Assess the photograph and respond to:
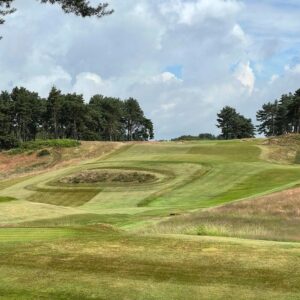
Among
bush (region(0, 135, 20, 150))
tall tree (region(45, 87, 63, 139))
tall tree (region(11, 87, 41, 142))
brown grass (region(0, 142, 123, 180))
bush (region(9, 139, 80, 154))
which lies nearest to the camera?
brown grass (region(0, 142, 123, 180))

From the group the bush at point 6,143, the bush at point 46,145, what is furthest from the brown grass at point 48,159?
the bush at point 6,143

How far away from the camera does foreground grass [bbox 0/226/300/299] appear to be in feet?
33.7

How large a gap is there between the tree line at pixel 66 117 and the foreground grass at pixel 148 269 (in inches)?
4186

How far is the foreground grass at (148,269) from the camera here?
1027 centimetres

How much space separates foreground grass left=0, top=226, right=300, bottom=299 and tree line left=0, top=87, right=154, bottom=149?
106 m

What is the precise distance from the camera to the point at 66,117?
14600 cm

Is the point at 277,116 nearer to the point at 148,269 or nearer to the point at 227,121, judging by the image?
the point at 227,121

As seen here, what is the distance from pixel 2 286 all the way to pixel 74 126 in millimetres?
138481

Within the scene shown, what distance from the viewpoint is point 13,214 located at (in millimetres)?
33469

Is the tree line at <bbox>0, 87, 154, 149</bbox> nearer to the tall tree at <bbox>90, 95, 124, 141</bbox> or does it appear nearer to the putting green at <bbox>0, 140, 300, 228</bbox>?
the tall tree at <bbox>90, 95, 124, 141</bbox>

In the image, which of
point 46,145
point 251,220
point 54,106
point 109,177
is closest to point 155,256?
point 251,220

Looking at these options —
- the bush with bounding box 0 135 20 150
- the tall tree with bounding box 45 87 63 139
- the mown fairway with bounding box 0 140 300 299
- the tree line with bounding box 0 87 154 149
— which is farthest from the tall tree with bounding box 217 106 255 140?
the mown fairway with bounding box 0 140 300 299

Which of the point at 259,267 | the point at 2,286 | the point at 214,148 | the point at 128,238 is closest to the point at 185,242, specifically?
the point at 128,238

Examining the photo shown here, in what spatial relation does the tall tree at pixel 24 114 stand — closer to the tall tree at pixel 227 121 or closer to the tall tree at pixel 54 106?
the tall tree at pixel 54 106
